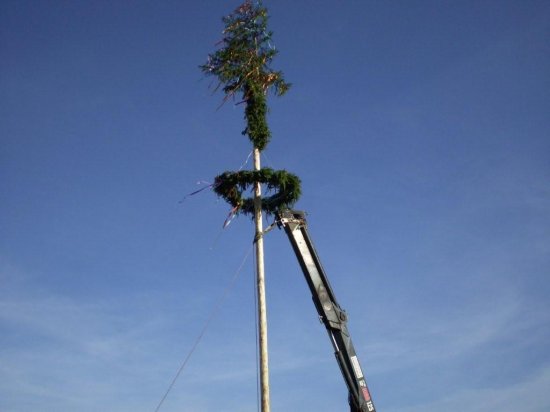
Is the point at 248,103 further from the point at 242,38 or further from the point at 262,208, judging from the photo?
the point at 262,208

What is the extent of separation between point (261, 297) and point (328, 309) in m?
1.74

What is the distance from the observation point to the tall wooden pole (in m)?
13.9

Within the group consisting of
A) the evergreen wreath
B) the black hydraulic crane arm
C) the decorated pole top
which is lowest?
the black hydraulic crane arm

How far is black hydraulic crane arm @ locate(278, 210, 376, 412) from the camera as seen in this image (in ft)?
45.4

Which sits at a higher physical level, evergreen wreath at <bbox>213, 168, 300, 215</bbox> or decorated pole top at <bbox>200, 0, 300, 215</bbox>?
decorated pole top at <bbox>200, 0, 300, 215</bbox>

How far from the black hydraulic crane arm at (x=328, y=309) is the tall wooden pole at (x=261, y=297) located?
0.66m

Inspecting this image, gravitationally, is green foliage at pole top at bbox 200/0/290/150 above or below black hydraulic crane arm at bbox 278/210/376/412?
above

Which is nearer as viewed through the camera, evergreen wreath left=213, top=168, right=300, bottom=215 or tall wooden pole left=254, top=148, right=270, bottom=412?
tall wooden pole left=254, top=148, right=270, bottom=412

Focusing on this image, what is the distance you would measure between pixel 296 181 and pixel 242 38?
5514 mm

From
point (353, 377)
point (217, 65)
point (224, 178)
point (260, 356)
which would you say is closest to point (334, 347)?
point (353, 377)

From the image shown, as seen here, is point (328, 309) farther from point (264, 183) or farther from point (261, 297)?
point (264, 183)

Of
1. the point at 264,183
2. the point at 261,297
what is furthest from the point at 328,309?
the point at 264,183

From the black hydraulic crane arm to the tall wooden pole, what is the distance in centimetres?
66

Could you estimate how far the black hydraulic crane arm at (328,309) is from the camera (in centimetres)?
1384
